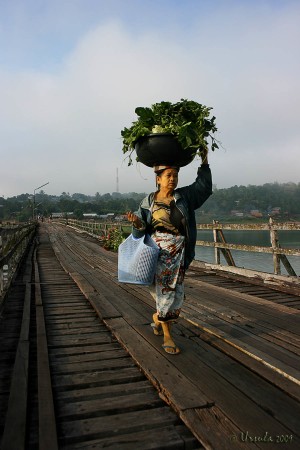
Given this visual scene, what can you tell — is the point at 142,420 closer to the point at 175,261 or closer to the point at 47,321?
the point at 175,261

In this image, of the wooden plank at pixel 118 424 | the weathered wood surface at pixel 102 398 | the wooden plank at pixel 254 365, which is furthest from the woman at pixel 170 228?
the wooden plank at pixel 118 424

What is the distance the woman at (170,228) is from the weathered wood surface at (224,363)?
0.35 meters

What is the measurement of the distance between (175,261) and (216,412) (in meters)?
1.38

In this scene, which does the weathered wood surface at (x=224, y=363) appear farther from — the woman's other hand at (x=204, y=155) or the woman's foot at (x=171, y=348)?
the woman's other hand at (x=204, y=155)

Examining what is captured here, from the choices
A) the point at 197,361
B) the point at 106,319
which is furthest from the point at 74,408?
the point at 106,319

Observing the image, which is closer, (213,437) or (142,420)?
(213,437)

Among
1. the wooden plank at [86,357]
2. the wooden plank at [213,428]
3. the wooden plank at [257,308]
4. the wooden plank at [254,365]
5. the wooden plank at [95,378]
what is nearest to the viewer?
the wooden plank at [213,428]

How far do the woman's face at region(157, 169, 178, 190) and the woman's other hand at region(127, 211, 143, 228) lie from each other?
0.43 m

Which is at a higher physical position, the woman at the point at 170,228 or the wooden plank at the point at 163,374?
the woman at the point at 170,228

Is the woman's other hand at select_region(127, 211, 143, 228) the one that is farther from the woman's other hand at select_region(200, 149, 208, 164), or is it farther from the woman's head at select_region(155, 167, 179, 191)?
the woman's other hand at select_region(200, 149, 208, 164)

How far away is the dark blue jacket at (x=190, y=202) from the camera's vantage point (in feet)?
10.6

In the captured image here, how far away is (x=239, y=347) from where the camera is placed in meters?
3.13

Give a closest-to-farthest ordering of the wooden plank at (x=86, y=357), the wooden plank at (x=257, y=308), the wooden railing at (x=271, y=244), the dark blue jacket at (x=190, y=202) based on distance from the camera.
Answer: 1. the wooden plank at (x=86, y=357)
2. the dark blue jacket at (x=190, y=202)
3. the wooden plank at (x=257, y=308)
4. the wooden railing at (x=271, y=244)

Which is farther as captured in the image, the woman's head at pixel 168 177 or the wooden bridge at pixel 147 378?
the woman's head at pixel 168 177
